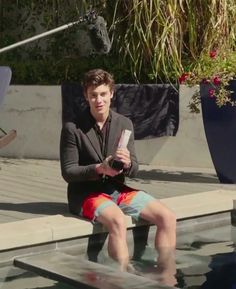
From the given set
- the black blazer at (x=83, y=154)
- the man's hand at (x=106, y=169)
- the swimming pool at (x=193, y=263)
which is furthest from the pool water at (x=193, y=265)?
the man's hand at (x=106, y=169)

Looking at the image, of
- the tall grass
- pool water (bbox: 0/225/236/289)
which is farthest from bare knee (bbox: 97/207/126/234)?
the tall grass

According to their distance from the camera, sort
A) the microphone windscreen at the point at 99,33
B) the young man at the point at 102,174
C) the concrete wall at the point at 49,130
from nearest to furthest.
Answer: the young man at the point at 102,174 → the microphone windscreen at the point at 99,33 → the concrete wall at the point at 49,130

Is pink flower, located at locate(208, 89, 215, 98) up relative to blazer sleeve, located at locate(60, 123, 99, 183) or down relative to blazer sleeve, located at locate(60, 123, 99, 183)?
up

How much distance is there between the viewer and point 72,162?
411 cm

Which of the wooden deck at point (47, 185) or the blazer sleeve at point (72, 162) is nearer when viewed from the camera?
the blazer sleeve at point (72, 162)

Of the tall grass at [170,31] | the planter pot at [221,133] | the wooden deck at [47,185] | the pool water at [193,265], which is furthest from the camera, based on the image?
the tall grass at [170,31]

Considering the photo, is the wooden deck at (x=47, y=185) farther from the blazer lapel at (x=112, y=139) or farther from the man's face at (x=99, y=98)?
the man's face at (x=99, y=98)

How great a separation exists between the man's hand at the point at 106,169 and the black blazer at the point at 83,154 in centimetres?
13

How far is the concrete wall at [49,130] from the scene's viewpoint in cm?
738

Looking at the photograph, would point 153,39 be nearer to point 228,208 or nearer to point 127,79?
point 127,79

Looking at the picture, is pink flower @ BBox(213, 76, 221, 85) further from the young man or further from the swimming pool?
the young man

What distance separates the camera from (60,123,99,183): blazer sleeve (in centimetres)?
401

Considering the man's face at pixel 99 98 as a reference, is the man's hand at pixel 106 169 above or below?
below

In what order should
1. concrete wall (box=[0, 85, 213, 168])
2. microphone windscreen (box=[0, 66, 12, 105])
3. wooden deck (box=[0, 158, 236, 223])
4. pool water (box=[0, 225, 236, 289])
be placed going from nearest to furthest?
pool water (box=[0, 225, 236, 289]) < wooden deck (box=[0, 158, 236, 223]) < microphone windscreen (box=[0, 66, 12, 105]) < concrete wall (box=[0, 85, 213, 168])
